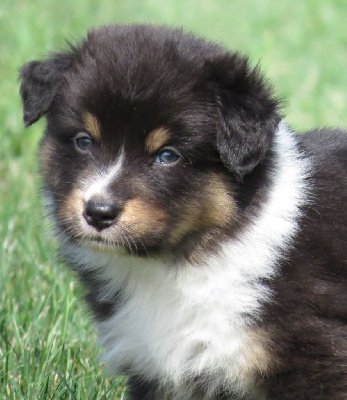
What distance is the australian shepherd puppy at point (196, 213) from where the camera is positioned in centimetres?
418

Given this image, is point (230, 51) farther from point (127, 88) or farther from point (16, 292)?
point (16, 292)

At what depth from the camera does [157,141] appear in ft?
13.8

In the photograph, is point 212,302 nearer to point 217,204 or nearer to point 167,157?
point 217,204

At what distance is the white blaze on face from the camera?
404cm

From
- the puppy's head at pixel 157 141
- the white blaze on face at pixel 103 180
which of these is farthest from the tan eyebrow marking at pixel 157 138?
the white blaze on face at pixel 103 180

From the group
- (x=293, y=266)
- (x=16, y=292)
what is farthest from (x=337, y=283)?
(x=16, y=292)

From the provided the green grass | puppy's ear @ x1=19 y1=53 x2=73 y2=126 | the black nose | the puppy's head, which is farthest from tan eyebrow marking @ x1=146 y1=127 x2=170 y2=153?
the green grass

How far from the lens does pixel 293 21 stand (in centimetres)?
1333

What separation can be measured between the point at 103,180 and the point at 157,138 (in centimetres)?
32

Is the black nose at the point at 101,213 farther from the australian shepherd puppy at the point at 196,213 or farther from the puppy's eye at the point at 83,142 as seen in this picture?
the puppy's eye at the point at 83,142

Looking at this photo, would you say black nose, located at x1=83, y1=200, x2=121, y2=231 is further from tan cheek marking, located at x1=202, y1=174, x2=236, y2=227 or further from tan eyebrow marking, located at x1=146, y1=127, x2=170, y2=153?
tan cheek marking, located at x1=202, y1=174, x2=236, y2=227

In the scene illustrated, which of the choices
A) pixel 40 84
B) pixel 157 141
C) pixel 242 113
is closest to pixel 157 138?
pixel 157 141

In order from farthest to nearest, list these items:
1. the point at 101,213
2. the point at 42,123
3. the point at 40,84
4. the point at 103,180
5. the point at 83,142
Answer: the point at 42,123, the point at 40,84, the point at 83,142, the point at 103,180, the point at 101,213

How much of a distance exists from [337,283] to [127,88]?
1.35m
